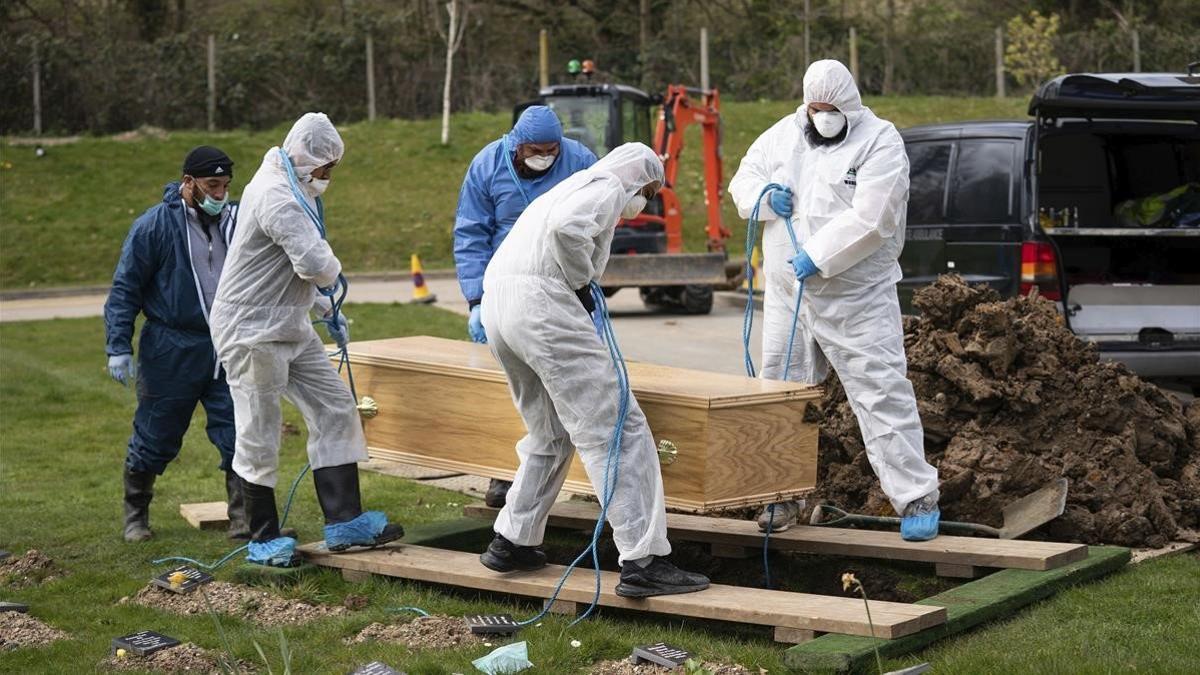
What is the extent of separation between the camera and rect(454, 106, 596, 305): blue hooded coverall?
692cm

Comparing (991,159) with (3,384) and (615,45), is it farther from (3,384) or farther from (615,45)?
(615,45)

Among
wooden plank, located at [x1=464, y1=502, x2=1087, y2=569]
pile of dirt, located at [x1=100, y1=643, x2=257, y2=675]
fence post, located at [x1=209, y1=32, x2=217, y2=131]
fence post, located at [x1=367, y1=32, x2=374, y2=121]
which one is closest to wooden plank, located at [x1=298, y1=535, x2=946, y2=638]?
wooden plank, located at [x1=464, y1=502, x2=1087, y2=569]

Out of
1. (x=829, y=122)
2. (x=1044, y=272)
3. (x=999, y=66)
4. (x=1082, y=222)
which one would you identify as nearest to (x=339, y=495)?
(x=829, y=122)

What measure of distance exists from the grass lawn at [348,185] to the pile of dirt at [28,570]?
1598 cm

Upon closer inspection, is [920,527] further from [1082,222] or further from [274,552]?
[1082,222]

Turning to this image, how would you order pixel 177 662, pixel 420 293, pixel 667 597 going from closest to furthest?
pixel 177 662 → pixel 667 597 → pixel 420 293

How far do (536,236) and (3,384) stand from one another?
27.6 ft

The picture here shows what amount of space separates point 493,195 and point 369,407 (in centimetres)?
110

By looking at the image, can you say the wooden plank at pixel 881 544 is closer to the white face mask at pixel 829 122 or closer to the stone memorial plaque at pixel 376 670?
the white face mask at pixel 829 122

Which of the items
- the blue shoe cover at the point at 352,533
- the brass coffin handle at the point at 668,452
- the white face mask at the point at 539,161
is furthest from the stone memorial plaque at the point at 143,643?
the white face mask at the point at 539,161

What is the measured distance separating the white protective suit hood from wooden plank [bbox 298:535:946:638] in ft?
6.65

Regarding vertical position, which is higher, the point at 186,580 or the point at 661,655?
the point at 661,655

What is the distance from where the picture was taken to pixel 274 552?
6395 mm

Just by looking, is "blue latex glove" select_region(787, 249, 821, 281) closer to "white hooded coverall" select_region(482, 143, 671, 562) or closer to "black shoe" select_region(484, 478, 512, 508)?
"white hooded coverall" select_region(482, 143, 671, 562)
